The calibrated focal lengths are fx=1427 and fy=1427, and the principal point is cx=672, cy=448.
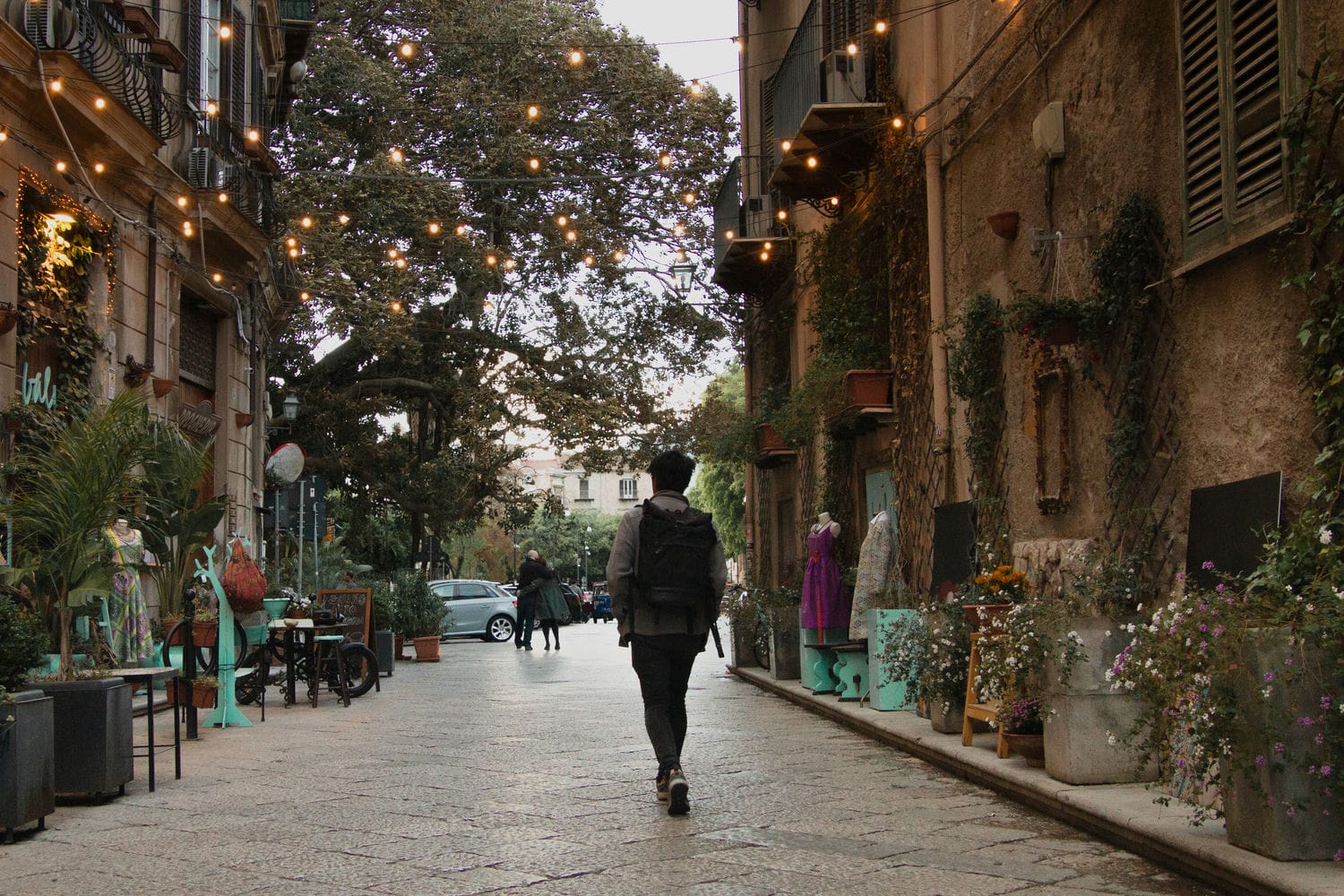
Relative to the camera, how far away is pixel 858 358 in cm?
1479

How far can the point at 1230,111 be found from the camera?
6949 mm

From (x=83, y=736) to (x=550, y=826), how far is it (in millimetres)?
2595

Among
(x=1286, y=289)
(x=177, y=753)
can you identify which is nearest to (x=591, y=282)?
(x=177, y=753)

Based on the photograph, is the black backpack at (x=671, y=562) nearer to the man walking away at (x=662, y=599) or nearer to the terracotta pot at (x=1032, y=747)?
the man walking away at (x=662, y=599)

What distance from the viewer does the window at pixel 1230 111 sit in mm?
6594

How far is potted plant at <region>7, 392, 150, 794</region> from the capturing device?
740 centimetres

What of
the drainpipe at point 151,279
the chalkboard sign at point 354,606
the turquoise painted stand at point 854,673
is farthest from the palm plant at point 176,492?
the chalkboard sign at point 354,606

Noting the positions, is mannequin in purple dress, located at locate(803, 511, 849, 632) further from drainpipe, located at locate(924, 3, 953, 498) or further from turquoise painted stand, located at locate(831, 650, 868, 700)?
drainpipe, located at locate(924, 3, 953, 498)

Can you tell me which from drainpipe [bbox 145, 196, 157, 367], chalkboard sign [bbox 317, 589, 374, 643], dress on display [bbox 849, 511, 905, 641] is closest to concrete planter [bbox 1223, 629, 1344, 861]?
dress on display [bbox 849, 511, 905, 641]

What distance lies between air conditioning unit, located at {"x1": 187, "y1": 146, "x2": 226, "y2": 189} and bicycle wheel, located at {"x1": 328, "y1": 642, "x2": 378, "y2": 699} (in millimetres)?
5755

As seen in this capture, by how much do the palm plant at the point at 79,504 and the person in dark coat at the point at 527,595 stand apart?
630 inches

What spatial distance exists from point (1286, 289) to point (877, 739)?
16.5 feet

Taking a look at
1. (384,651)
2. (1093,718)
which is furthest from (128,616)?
(1093,718)

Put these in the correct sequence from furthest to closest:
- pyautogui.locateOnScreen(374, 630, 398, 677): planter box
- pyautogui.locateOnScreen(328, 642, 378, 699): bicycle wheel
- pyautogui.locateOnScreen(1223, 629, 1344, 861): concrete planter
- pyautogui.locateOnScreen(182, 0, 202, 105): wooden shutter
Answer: pyautogui.locateOnScreen(374, 630, 398, 677): planter box → pyautogui.locateOnScreen(182, 0, 202, 105): wooden shutter → pyautogui.locateOnScreen(328, 642, 378, 699): bicycle wheel → pyautogui.locateOnScreen(1223, 629, 1344, 861): concrete planter
